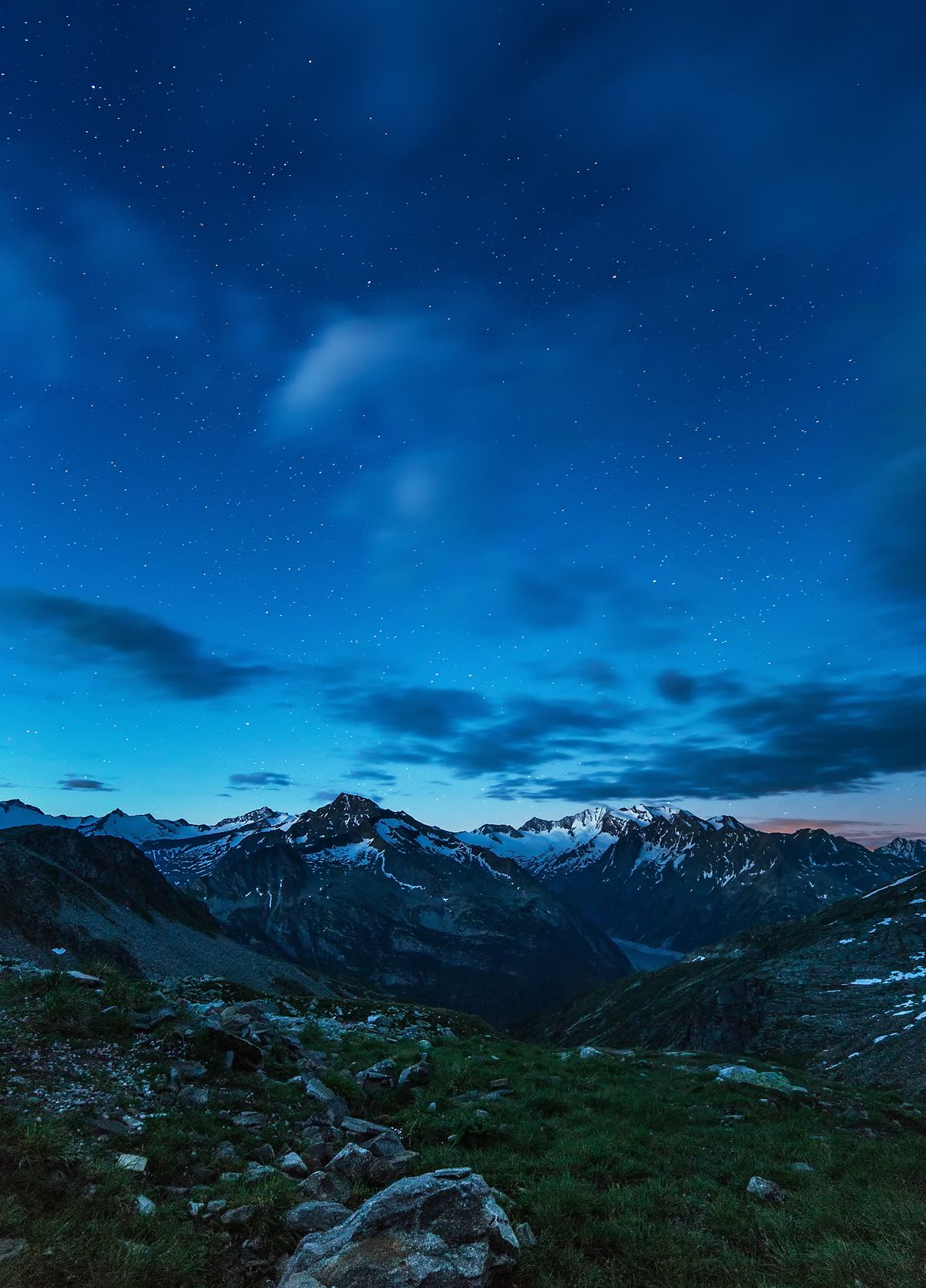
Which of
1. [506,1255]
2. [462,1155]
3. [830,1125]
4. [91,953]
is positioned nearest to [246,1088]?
[462,1155]

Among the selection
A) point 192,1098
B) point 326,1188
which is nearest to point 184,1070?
point 192,1098

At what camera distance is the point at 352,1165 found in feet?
35.3

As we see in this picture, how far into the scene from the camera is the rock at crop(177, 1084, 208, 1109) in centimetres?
1259

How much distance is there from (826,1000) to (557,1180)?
7720cm

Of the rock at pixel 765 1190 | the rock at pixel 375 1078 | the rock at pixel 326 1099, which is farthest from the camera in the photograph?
the rock at pixel 375 1078

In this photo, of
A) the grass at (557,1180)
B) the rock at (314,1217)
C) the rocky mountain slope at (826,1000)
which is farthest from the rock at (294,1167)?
the rocky mountain slope at (826,1000)

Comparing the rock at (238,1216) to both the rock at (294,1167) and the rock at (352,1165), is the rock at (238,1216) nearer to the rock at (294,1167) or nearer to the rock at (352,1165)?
the rock at (294,1167)

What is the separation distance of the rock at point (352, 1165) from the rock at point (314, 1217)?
5.05 feet

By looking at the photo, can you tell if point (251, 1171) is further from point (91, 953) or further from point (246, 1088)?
point (91, 953)

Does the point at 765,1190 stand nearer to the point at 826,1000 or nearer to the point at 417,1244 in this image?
the point at 417,1244

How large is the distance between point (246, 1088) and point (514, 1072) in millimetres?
8966

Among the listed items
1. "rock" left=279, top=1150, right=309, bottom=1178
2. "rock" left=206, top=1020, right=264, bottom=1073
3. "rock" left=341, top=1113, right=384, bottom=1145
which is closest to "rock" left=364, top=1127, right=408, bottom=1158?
"rock" left=341, top=1113, right=384, bottom=1145

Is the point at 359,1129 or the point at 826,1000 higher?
the point at 359,1129

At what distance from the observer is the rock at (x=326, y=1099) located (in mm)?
13312
